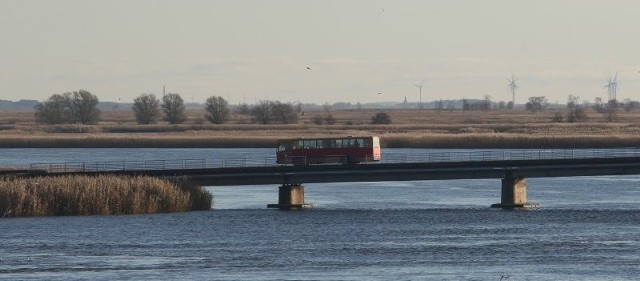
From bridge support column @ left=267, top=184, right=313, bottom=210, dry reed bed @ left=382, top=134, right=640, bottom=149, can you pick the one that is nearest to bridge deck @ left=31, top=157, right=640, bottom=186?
bridge support column @ left=267, top=184, right=313, bottom=210

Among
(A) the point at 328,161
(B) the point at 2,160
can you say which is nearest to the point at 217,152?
(B) the point at 2,160

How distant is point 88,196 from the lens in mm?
93000

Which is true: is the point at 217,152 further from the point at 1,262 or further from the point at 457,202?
the point at 1,262

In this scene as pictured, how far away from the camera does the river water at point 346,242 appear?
2648 inches

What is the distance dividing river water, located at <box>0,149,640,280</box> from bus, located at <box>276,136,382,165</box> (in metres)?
3.40

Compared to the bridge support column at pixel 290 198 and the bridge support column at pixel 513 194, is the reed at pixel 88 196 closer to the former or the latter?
the bridge support column at pixel 290 198

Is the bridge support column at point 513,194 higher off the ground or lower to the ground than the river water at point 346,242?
higher

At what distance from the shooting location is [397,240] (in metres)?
81.6

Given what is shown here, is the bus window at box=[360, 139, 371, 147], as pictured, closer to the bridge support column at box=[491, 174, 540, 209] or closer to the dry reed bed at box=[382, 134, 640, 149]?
the bridge support column at box=[491, 174, 540, 209]

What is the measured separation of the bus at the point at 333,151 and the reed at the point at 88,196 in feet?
54.1

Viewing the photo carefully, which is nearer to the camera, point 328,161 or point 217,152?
point 328,161

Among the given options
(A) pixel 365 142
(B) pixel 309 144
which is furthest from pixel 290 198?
(A) pixel 365 142

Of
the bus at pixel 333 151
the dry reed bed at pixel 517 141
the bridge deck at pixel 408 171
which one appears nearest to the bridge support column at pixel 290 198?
the bridge deck at pixel 408 171

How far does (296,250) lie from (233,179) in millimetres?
26162
